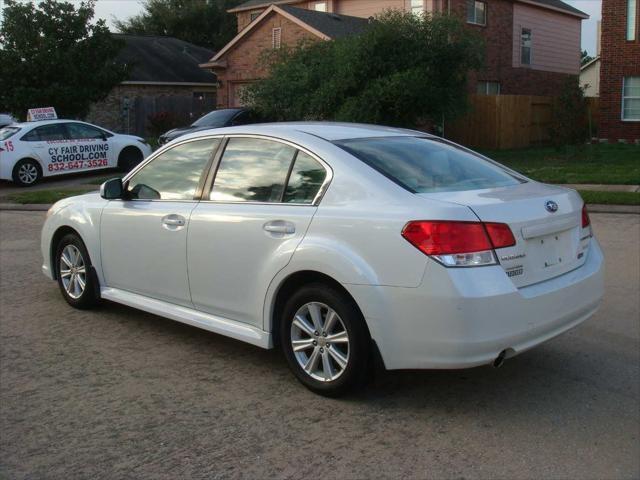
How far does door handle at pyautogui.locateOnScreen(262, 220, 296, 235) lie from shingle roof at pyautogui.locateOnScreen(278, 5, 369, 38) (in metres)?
21.3

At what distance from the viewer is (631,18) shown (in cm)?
2736

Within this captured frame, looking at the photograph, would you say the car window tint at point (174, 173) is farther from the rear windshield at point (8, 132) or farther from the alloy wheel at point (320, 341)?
the rear windshield at point (8, 132)

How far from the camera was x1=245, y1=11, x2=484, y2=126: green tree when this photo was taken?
20.0 meters

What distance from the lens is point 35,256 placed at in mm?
9555

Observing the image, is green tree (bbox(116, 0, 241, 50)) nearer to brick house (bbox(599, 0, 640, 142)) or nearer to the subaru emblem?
brick house (bbox(599, 0, 640, 142))

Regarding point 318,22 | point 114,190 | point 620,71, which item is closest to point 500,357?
point 114,190

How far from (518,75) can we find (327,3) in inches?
344

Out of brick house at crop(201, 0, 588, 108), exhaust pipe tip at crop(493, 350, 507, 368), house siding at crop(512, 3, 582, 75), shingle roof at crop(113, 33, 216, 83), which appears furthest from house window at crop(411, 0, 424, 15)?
exhaust pipe tip at crop(493, 350, 507, 368)

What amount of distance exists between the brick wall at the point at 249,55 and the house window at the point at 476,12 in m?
7.35

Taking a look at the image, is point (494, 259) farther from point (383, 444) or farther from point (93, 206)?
point (93, 206)

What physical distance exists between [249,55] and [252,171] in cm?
2414

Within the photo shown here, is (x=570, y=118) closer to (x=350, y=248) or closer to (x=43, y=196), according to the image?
(x=43, y=196)

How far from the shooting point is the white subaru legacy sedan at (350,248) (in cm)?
411

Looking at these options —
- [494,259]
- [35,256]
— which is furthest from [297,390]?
[35,256]
